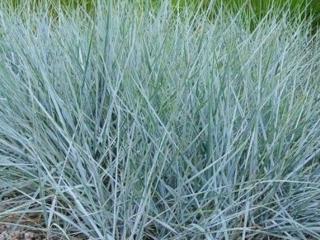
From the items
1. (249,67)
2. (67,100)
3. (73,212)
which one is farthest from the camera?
(249,67)

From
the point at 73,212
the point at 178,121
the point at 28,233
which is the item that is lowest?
the point at 28,233

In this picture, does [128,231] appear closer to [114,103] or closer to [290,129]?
[114,103]

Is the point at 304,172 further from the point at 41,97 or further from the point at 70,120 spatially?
the point at 41,97

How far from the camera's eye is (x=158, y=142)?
75.4 inches

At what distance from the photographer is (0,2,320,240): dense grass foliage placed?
5.87 ft

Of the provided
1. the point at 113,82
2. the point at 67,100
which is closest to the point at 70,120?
the point at 67,100

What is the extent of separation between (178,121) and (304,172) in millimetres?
433

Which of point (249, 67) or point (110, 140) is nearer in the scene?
point (110, 140)

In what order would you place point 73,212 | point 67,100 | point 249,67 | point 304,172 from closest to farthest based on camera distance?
point 73,212 < point 304,172 < point 67,100 < point 249,67

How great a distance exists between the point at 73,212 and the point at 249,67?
2.93 ft

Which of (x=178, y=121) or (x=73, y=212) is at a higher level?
(x=178, y=121)

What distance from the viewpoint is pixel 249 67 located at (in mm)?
2268

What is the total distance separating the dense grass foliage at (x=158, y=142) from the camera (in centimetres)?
179

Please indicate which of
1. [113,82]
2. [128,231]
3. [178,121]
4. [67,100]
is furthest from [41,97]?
[128,231]
